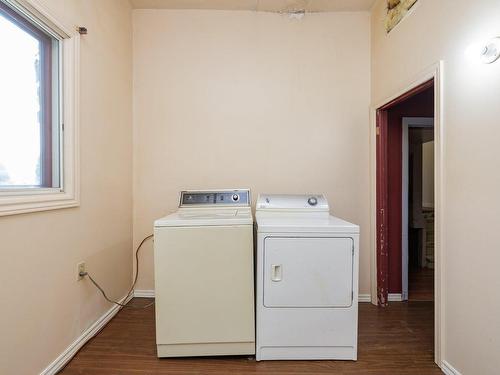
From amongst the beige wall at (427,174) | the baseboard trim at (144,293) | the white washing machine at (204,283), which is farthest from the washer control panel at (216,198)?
the beige wall at (427,174)

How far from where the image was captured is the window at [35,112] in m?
1.38

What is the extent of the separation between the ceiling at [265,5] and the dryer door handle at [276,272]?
2.32 metres

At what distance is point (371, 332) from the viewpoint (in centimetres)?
204

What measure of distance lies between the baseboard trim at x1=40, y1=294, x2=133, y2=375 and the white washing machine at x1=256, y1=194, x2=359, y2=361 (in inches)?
47.7

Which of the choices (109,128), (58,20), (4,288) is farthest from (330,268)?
(58,20)

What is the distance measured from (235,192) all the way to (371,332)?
1499 mm

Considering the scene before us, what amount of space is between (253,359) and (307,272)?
0.68 m

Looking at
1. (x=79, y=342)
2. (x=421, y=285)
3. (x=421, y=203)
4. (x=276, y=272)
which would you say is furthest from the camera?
(x=421, y=203)

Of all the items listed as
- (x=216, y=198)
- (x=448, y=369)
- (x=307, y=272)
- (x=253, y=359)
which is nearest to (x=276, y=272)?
(x=307, y=272)

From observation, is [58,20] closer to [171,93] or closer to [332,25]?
[171,93]

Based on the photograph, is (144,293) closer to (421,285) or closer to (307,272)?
(307,272)

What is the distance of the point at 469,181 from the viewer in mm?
1425

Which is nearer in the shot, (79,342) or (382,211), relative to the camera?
(79,342)

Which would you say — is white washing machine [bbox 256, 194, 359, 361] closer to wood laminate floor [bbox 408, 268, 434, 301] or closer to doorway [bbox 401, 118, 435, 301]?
wood laminate floor [bbox 408, 268, 434, 301]
